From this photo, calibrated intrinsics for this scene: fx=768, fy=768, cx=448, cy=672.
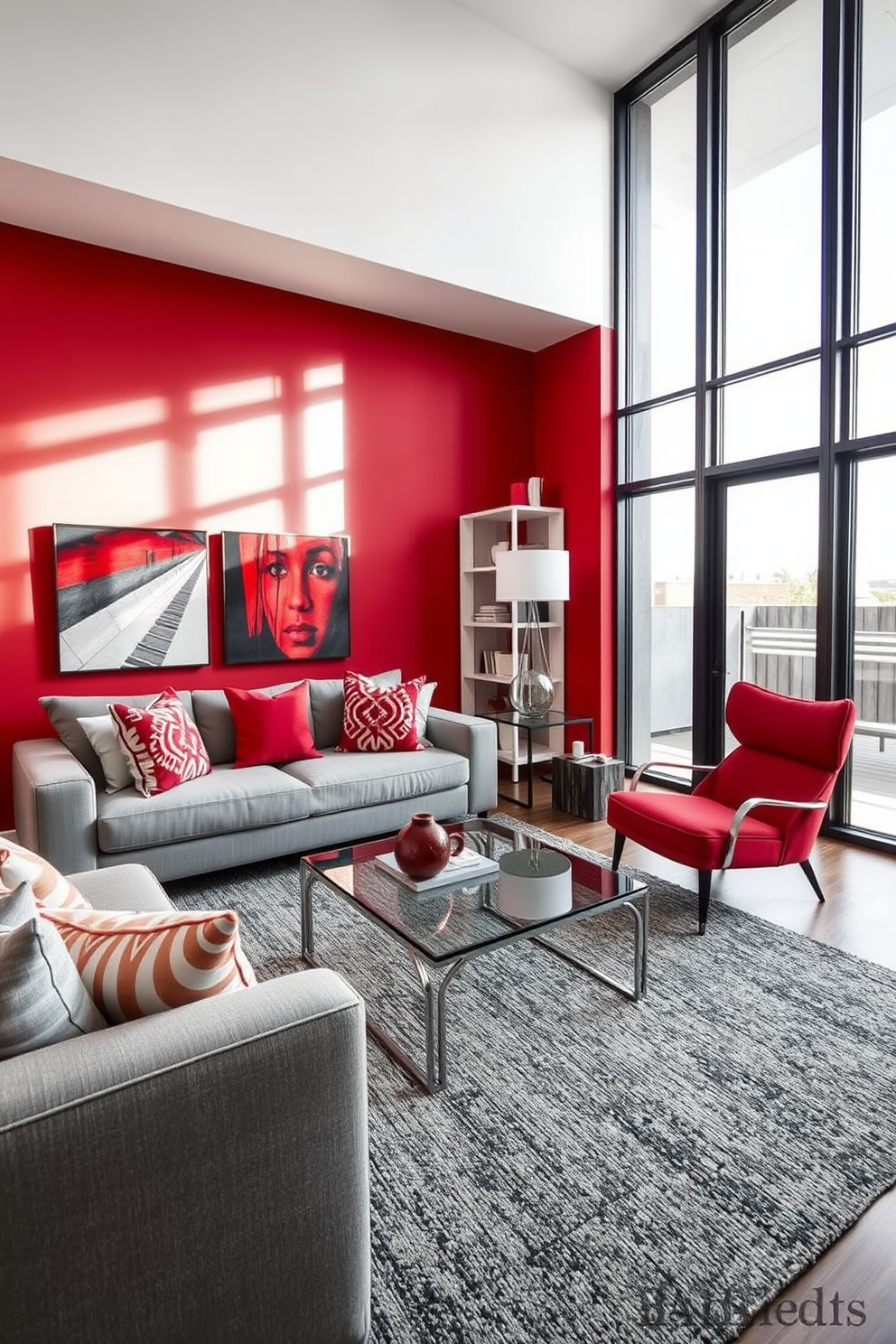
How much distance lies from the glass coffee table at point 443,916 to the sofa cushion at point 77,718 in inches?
55.5

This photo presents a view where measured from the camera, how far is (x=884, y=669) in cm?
387

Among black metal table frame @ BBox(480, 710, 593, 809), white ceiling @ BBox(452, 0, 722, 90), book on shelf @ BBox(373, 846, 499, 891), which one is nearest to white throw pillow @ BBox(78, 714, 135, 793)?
book on shelf @ BBox(373, 846, 499, 891)

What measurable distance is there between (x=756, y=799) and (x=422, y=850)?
136 centimetres

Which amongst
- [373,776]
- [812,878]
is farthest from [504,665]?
[812,878]

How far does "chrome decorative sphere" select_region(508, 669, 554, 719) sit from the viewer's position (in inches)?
186

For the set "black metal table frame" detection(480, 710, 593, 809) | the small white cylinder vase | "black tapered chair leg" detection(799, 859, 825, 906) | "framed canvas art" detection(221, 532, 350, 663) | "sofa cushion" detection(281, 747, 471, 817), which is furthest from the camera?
"black metal table frame" detection(480, 710, 593, 809)

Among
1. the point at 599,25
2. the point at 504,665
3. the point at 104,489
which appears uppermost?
the point at 599,25

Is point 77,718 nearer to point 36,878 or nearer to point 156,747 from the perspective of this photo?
point 156,747

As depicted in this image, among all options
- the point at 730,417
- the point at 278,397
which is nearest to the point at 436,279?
the point at 278,397

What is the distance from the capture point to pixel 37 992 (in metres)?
1.09

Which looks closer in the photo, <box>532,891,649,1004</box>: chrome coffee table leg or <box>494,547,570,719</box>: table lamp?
<box>532,891,649,1004</box>: chrome coffee table leg

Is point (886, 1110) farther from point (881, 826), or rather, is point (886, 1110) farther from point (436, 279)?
point (436, 279)

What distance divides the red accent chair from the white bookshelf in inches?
70.2

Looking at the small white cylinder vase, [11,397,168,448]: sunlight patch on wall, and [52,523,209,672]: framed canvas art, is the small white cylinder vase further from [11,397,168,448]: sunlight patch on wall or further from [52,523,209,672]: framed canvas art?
[11,397,168,448]: sunlight patch on wall
